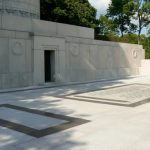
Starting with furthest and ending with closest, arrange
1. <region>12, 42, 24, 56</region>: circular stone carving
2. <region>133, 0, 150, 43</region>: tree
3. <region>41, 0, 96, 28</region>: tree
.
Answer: <region>133, 0, 150, 43</region>: tree, <region>41, 0, 96, 28</region>: tree, <region>12, 42, 24, 56</region>: circular stone carving

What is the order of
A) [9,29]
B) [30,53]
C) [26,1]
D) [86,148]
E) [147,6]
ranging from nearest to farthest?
[86,148]
[9,29]
[30,53]
[26,1]
[147,6]

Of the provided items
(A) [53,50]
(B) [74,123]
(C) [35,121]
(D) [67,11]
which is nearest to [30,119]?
(C) [35,121]

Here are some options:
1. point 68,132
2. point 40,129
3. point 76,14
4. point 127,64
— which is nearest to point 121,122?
point 68,132

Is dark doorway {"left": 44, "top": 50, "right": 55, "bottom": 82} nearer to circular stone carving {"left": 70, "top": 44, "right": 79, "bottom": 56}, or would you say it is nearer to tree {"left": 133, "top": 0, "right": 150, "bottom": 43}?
circular stone carving {"left": 70, "top": 44, "right": 79, "bottom": 56}

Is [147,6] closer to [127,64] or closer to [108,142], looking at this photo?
[127,64]

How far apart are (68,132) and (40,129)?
70cm

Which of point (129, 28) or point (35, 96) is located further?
point (129, 28)

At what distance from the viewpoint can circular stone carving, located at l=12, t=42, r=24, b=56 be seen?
1559 cm

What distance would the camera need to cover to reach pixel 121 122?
7727mm

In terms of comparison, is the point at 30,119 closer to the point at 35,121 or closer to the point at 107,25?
the point at 35,121

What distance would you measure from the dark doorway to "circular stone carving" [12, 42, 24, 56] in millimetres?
2359

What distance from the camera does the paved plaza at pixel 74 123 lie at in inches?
235

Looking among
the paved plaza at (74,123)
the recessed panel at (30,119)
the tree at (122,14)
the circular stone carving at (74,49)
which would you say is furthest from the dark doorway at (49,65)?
the tree at (122,14)

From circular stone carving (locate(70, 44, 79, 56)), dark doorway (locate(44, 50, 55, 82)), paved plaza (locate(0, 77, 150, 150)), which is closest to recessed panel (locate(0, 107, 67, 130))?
paved plaza (locate(0, 77, 150, 150))
